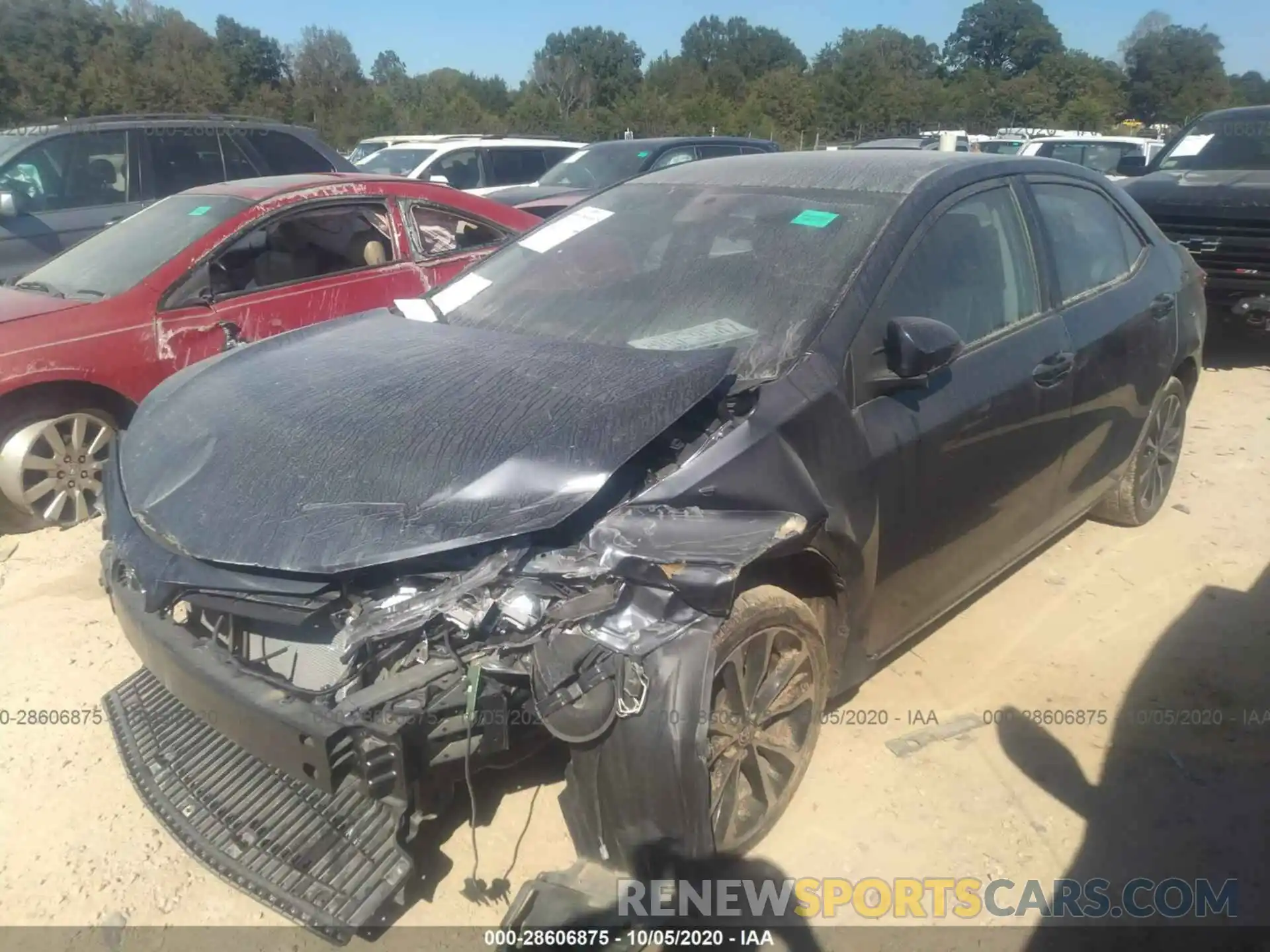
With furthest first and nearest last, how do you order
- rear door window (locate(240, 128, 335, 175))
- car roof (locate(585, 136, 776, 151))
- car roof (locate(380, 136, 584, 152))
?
car roof (locate(380, 136, 584, 152))
car roof (locate(585, 136, 776, 151))
rear door window (locate(240, 128, 335, 175))

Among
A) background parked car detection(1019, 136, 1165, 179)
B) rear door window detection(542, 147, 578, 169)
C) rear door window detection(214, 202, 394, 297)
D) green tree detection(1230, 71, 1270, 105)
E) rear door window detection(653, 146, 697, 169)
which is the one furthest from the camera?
green tree detection(1230, 71, 1270, 105)

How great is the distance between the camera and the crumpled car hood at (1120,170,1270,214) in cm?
723

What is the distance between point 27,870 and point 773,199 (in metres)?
3.02

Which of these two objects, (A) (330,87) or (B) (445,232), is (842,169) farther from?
(A) (330,87)

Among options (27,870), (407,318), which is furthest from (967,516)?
(27,870)

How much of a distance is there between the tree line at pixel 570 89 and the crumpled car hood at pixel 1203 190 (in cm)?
2164

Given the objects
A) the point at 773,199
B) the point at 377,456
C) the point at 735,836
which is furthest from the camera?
the point at 773,199

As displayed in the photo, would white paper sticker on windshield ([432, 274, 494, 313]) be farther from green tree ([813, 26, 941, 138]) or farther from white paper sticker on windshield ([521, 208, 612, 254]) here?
green tree ([813, 26, 941, 138])

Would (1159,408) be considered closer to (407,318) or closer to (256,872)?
(407,318)

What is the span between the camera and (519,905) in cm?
220

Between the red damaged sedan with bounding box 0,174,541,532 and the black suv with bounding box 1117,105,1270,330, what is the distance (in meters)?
5.47

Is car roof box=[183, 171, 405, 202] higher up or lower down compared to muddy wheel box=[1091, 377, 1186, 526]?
higher up

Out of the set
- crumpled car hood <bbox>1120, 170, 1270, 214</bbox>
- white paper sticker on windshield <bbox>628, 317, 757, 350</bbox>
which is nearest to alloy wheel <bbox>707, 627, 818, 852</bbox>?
white paper sticker on windshield <bbox>628, 317, 757, 350</bbox>

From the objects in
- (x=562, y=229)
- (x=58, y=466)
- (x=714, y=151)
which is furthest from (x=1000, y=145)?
(x=58, y=466)
